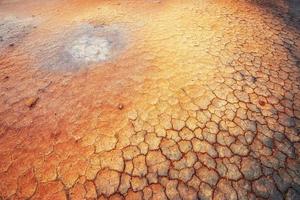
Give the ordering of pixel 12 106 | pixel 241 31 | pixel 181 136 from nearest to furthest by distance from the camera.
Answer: pixel 181 136, pixel 12 106, pixel 241 31

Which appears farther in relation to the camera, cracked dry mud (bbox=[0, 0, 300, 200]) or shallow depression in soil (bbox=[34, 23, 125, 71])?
shallow depression in soil (bbox=[34, 23, 125, 71])

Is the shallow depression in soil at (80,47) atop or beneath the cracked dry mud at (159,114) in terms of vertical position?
atop

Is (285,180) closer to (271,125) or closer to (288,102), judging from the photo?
(271,125)

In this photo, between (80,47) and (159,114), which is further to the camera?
(80,47)

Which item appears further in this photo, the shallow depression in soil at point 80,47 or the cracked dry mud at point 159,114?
the shallow depression in soil at point 80,47

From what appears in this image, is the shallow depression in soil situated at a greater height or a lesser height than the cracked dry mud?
greater

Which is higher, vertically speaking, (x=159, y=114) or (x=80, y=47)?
(x=80, y=47)

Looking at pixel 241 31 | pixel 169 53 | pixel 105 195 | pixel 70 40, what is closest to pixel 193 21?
pixel 241 31

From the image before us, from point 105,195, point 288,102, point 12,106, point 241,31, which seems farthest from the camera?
point 241,31
